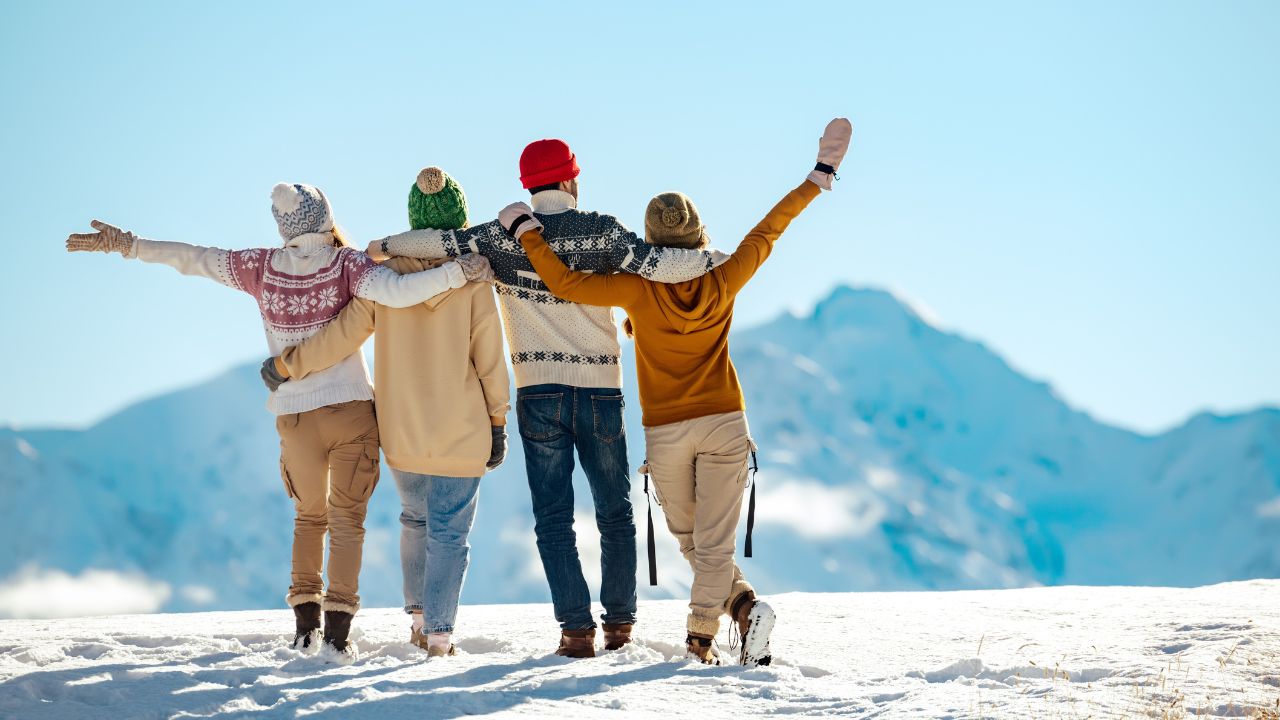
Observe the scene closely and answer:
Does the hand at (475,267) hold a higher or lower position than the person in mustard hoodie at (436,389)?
higher

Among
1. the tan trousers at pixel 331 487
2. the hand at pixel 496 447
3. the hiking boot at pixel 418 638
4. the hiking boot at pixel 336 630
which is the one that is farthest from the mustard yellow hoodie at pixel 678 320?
the hiking boot at pixel 336 630

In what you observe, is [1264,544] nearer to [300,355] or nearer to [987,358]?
[987,358]

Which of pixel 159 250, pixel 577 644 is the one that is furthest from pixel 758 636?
pixel 159 250

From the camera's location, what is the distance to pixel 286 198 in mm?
6059

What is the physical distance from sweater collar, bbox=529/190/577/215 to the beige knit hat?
0.42 metres

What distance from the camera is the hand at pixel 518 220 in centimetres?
592

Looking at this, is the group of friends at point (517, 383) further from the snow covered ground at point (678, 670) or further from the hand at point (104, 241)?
the hand at point (104, 241)

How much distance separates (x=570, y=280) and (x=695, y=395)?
2.75ft

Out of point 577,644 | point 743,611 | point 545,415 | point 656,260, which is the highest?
point 656,260

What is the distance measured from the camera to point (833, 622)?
7.83 metres

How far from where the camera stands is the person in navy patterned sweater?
19.4 ft

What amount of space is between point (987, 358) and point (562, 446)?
255 ft

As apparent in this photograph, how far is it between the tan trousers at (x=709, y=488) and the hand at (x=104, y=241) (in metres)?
2.87

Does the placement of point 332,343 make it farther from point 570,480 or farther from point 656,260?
point 656,260
